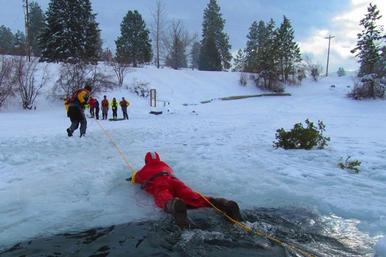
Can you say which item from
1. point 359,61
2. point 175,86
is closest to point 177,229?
point 175,86

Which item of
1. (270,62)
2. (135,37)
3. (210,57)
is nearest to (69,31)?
(135,37)

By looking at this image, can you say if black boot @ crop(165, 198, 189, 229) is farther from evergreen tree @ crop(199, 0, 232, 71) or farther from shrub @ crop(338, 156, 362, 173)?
evergreen tree @ crop(199, 0, 232, 71)

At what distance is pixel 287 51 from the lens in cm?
4572

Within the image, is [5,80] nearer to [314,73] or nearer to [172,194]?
[172,194]

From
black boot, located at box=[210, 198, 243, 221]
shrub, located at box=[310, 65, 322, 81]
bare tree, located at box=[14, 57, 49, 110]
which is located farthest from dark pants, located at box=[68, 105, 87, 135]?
shrub, located at box=[310, 65, 322, 81]

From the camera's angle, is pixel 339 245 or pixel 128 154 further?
pixel 128 154

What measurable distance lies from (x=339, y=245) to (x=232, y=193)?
2354 millimetres

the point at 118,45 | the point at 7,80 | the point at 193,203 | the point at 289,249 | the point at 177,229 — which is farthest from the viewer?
the point at 118,45

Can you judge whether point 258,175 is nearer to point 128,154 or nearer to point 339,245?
point 339,245

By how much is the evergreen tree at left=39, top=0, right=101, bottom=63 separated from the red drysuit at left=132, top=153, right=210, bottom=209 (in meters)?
→ 27.9

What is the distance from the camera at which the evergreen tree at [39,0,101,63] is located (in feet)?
109

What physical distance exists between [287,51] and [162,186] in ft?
140

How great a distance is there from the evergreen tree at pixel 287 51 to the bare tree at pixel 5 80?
98.1ft

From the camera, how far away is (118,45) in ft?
151
